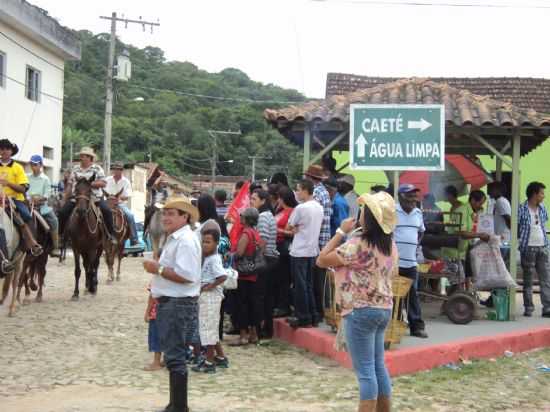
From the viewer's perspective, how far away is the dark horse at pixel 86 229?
13.0 meters

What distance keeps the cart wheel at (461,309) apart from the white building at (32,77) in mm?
18704

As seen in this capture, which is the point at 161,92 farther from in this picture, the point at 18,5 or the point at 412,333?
the point at 412,333

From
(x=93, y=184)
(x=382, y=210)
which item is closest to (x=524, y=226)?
(x=382, y=210)

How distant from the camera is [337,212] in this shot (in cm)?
984

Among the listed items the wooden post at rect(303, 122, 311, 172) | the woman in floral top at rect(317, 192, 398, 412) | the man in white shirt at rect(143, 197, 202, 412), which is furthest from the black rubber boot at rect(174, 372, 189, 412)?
the wooden post at rect(303, 122, 311, 172)

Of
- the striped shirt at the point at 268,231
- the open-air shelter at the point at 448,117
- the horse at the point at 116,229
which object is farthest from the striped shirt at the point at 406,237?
the horse at the point at 116,229

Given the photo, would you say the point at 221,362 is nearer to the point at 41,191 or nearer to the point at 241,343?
the point at 241,343

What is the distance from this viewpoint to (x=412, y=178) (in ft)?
50.6

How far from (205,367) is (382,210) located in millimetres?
3555

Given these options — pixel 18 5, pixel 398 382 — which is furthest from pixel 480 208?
pixel 18 5

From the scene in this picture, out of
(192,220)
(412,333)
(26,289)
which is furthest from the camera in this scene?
(26,289)

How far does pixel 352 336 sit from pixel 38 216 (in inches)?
331

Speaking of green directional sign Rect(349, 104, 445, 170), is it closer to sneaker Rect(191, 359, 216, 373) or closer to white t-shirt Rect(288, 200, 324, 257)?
white t-shirt Rect(288, 200, 324, 257)

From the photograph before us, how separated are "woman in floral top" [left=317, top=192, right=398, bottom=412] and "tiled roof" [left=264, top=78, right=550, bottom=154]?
17.3 feet
